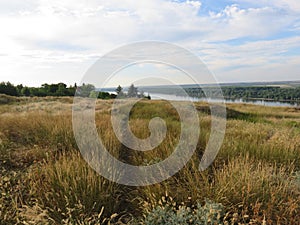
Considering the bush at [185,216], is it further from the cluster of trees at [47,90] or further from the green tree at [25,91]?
the green tree at [25,91]

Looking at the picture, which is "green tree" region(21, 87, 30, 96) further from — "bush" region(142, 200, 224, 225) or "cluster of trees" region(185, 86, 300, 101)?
"cluster of trees" region(185, 86, 300, 101)

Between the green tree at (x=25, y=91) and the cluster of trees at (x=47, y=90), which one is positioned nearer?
the green tree at (x=25, y=91)

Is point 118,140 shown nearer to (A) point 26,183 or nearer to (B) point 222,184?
(A) point 26,183

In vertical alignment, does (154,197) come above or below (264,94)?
below

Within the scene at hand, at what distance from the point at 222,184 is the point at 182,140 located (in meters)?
2.23

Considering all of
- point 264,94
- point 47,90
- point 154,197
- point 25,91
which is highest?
point 47,90

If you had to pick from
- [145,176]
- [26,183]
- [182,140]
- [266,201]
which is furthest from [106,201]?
[182,140]

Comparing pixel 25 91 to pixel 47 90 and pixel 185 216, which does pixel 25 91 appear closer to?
pixel 47 90

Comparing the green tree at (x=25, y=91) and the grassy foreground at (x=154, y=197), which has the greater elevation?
the green tree at (x=25, y=91)

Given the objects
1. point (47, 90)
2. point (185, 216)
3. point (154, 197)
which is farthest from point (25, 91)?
point (185, 216)

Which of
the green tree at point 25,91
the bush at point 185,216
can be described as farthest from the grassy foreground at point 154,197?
the green tree at point 25,91

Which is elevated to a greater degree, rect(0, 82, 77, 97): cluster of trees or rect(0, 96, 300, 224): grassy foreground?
rect(0, 82, 77, 97): cluster of trees

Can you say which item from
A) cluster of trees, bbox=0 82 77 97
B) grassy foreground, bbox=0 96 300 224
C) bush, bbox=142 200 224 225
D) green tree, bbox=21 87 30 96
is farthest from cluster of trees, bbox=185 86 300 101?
bush, bbox=142 200 224 225

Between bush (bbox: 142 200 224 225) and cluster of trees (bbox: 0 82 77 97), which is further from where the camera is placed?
cluster of trees (bbox: 0 82 77 97)
